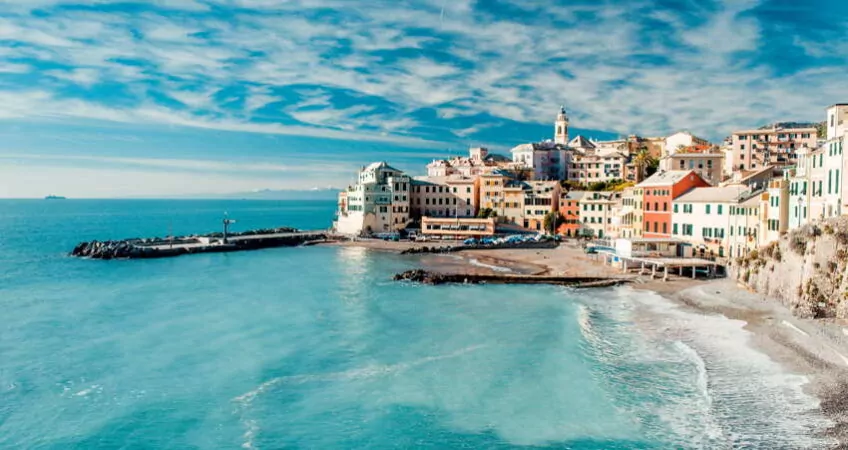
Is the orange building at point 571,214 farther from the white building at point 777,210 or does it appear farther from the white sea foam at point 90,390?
the white sea foam at point 90,390

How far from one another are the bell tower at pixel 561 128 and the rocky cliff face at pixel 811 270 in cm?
10182

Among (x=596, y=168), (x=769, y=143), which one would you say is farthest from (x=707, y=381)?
(x=596, y=168)

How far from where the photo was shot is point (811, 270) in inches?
1433

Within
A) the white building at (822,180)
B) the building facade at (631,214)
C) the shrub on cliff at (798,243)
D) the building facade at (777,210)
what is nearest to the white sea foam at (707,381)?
the shrub on cliff at (798,243)

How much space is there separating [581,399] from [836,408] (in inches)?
396

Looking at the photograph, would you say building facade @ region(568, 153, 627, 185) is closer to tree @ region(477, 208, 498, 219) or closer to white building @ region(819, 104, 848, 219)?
tree @ region(477, 208, 498, 219)

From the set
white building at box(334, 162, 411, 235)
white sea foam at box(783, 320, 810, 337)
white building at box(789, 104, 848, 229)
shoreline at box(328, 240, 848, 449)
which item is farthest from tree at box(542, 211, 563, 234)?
white sea foam at box(783, 320, 810, 337)

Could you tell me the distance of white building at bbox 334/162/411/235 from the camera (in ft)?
329

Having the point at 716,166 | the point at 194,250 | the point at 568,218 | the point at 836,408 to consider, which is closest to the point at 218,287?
the point at 194,250

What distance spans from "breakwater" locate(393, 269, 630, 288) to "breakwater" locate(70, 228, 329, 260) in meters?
40.4

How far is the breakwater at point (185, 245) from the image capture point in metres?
79.2

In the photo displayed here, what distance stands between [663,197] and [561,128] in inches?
3250

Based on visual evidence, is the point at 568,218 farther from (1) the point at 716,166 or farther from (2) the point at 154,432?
(2) the point at 154,432

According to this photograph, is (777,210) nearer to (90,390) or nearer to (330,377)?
(330,377)
